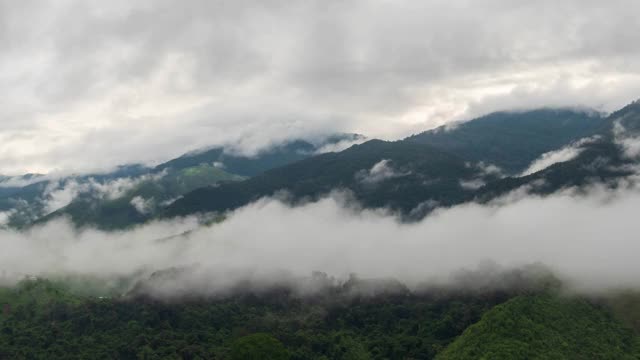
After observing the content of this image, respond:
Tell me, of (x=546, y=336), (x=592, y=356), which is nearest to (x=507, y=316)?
(x=546, y=336)

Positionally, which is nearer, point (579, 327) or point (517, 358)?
point (517, 358)

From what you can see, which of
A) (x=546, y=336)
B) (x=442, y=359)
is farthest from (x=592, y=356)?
(x=442, y=359)

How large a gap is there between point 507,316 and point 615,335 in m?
33.4

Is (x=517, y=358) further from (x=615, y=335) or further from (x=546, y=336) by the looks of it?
(x=615, y=335)

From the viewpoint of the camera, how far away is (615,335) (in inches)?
7840

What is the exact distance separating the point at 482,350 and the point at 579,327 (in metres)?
35.6

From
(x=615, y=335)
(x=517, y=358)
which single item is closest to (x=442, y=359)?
(x=517, y=358)

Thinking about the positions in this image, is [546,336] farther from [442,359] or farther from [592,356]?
[442,359]

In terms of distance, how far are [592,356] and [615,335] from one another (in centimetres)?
1979

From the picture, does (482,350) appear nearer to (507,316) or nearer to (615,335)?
(507,316)

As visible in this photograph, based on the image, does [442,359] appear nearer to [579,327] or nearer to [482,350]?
[482,350]

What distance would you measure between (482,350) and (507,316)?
16.7 m

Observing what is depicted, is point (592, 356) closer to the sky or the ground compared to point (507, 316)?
closer to the ground

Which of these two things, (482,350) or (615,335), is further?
(615,335)
